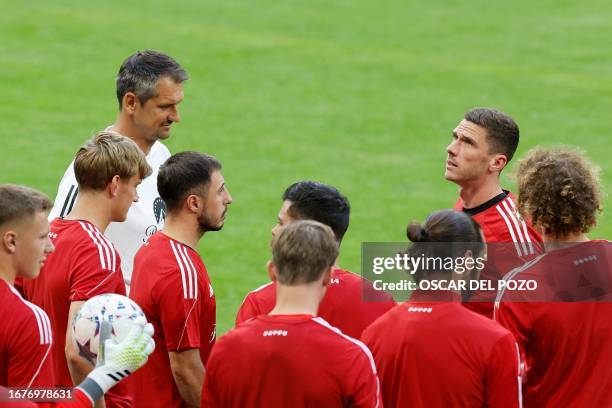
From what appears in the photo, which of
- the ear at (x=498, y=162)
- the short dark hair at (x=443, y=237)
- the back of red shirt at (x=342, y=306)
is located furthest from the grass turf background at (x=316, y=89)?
the short dark hair at (x=443, y=237)

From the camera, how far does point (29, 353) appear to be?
4.71 m

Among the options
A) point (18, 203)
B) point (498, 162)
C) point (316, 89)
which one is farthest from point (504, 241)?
point (316, 89)

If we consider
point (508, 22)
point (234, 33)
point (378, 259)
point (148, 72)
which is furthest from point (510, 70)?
point (148, 72)

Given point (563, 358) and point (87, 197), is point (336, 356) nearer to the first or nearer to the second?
point (563, 358)

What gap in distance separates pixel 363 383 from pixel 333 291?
0.91m

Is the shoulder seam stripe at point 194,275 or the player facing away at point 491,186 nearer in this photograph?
the shoulder seam stripe at point 194,275

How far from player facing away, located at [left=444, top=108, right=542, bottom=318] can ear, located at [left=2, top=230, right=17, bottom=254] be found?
2.74 meters

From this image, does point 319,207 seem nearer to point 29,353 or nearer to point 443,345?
point 443,345

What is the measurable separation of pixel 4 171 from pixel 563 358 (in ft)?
37.6

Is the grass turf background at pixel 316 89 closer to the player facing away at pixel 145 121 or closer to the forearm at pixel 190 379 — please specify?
the player facing away at pixel 145 121

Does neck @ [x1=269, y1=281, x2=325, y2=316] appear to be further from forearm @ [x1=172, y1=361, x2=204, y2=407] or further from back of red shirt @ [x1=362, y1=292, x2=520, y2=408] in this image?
forearm @ [x1=172, y1=361, x2=204, y2=407]

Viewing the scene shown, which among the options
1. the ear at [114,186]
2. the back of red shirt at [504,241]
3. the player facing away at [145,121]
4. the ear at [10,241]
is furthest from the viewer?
the player facing away at [145,121]

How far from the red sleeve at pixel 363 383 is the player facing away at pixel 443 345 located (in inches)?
10.7

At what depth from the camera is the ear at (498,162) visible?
6938 millimetres
